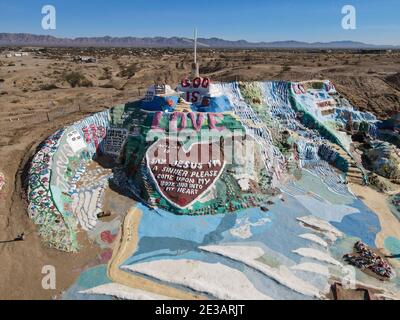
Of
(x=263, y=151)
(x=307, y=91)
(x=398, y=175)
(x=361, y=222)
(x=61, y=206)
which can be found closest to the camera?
(x=61, y=206)

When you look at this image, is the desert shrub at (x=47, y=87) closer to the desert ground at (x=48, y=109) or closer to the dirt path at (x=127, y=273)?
the desert ground at (x=48, y=109)

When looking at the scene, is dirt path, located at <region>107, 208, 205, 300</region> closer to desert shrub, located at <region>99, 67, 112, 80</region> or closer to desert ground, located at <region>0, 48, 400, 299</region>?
desert ground, located at <region>0, 48, 400, 299</region>

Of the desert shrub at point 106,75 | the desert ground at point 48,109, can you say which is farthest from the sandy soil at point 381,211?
the desert shrub at point 106,75

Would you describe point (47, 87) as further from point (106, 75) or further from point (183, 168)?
point (183, 168)

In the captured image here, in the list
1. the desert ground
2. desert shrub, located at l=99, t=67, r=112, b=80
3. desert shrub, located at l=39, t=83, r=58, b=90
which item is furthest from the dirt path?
desert shrub, located at l=99, t=67, r=112, b=80

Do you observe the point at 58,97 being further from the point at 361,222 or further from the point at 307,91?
the point at 361,222

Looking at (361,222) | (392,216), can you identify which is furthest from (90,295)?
(392,216)
